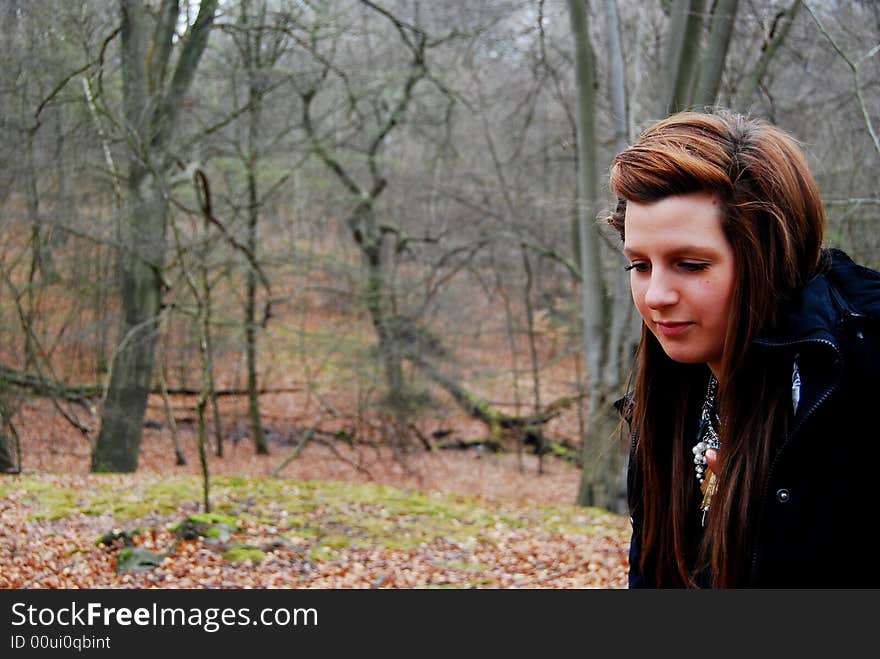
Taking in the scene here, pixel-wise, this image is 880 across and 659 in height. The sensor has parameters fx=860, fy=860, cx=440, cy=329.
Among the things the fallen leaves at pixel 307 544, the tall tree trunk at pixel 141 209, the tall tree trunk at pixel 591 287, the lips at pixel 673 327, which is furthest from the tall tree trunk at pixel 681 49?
the lips at pixel 673 327

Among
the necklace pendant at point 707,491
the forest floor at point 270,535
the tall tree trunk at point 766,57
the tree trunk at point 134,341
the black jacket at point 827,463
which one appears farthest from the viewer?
the tree trunk at point 134,341

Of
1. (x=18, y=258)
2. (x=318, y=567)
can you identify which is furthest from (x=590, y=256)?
(x=18, y=258)

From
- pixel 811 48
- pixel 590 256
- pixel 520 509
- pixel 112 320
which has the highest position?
pixel 811 48

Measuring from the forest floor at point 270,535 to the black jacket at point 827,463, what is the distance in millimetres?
4930

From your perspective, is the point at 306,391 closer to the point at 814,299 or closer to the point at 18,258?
the point at 18,258

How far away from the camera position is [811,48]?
387 inches

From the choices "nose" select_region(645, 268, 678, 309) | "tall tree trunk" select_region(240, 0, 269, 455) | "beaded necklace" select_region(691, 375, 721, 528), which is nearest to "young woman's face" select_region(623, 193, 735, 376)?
"nose" select_region(645, 268, 678, 309)

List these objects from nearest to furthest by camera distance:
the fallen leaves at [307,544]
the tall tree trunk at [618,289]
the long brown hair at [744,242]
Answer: the long brown hair at [744,242] < the fallen leaves at [307,544] < the tall tree trunk at [618,289]

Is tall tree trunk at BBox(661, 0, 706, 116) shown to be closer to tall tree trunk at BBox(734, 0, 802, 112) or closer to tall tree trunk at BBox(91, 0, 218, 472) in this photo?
tall tree trunk at BBox(734, 0, 802, 112)

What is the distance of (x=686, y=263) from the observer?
1557 millimetres

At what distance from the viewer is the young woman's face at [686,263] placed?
1542 millimetres

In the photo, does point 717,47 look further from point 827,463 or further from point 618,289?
point 827,463

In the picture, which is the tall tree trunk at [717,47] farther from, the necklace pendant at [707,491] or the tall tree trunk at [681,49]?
the necklace pendant at [707,491]

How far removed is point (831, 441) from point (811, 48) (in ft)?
31.9
